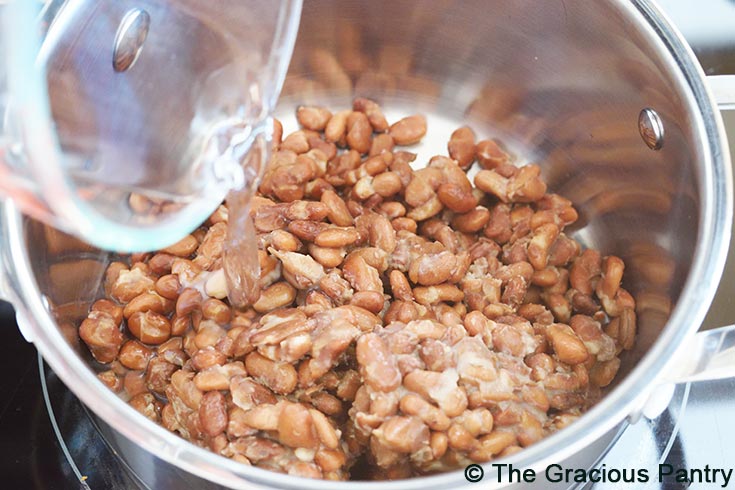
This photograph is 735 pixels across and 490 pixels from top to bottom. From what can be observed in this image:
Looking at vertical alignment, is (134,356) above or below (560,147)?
below

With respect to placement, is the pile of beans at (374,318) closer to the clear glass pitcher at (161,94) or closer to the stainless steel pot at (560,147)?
the stainless steel pot at (560,147)

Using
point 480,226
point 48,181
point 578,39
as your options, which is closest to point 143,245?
point 48,181

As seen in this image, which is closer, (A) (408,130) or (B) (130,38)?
(B) (130,38)

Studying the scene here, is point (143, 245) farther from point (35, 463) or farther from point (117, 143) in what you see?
point (35, 463)

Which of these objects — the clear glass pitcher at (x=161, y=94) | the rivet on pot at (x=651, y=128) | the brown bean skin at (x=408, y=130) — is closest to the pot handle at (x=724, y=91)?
the rivet on pot at (x=651, y=128)

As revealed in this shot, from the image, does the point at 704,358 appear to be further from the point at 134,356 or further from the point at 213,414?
the point at 134,356

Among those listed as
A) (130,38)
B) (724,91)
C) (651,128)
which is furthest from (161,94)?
(724,91)

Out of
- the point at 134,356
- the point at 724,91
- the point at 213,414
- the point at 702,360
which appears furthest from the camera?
the point at 724,91
